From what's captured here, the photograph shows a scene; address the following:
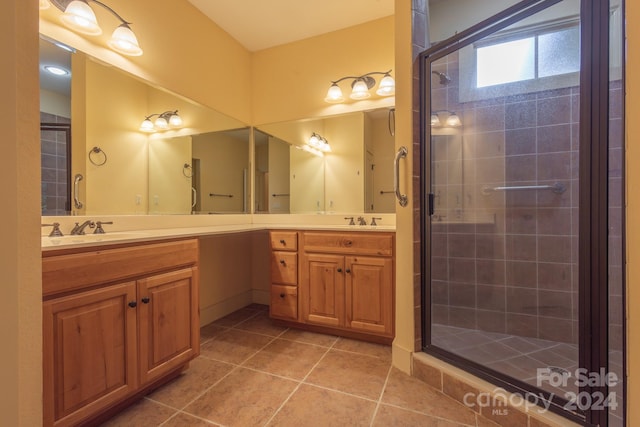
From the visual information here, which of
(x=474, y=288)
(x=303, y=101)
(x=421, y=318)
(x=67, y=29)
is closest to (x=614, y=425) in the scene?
(x=421, y=318)

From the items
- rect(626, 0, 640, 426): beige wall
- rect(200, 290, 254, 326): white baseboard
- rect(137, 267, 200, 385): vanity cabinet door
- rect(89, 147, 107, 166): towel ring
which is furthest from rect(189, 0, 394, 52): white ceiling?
rect(200, 290, 254, 326): white baseboard

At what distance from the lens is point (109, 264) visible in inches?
45.7

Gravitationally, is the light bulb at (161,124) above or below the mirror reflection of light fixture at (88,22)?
below

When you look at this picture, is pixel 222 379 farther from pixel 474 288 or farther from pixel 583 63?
pixel 583 63

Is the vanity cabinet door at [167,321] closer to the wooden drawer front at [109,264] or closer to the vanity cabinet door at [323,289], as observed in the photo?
the wooden drawer front at [109,264]

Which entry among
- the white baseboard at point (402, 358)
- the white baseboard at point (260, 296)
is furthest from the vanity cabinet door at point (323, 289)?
the white baseboard at point (260, 296)

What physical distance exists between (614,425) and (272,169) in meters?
2.64

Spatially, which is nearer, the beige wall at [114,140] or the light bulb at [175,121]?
the beige wall at [114,140]

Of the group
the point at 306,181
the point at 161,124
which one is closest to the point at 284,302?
the point at 306,181

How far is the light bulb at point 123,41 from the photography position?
1.64 meters

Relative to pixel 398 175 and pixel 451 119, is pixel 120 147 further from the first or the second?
pixel 451 119

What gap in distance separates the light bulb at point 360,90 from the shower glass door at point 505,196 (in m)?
0.59

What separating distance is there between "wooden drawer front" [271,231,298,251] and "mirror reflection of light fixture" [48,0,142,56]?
151 cm

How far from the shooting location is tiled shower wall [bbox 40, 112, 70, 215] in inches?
55.9
